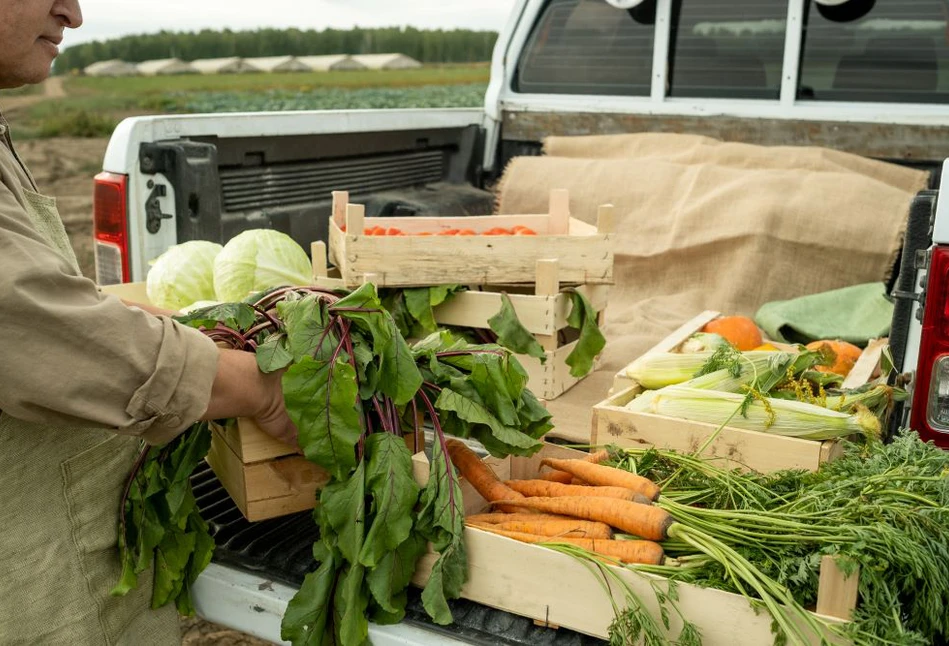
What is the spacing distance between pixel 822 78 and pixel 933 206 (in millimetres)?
2540

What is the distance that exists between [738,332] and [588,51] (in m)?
2.32

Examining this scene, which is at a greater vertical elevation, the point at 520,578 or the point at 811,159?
the point at 811,159

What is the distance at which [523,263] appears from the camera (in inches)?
130

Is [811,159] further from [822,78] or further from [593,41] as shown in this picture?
[593,41]

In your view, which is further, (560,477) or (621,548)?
(560,477)

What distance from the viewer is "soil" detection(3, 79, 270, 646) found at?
53.9 ft

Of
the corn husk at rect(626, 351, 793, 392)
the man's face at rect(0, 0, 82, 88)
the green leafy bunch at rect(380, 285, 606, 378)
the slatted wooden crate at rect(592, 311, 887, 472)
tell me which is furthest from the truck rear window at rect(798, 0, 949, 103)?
the man's face at rect(0, 0, 82, 88)

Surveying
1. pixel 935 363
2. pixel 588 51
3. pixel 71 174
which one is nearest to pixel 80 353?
pixel 935 363

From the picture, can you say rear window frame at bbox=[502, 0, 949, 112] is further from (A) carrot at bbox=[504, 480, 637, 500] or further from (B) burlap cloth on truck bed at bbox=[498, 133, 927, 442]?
(A) carrot at bbox=[504, 480, 637, 500]

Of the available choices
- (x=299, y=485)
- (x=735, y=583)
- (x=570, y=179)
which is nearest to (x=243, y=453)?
(x=299, y=485)

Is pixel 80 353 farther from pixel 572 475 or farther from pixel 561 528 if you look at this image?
pixel 572 475

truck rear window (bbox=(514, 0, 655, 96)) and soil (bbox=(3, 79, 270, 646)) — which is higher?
truck rear window (bbox=(514, 0, 655, 96))

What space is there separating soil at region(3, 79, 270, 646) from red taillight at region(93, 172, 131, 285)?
6.11 feet

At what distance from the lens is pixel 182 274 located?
131 inches
